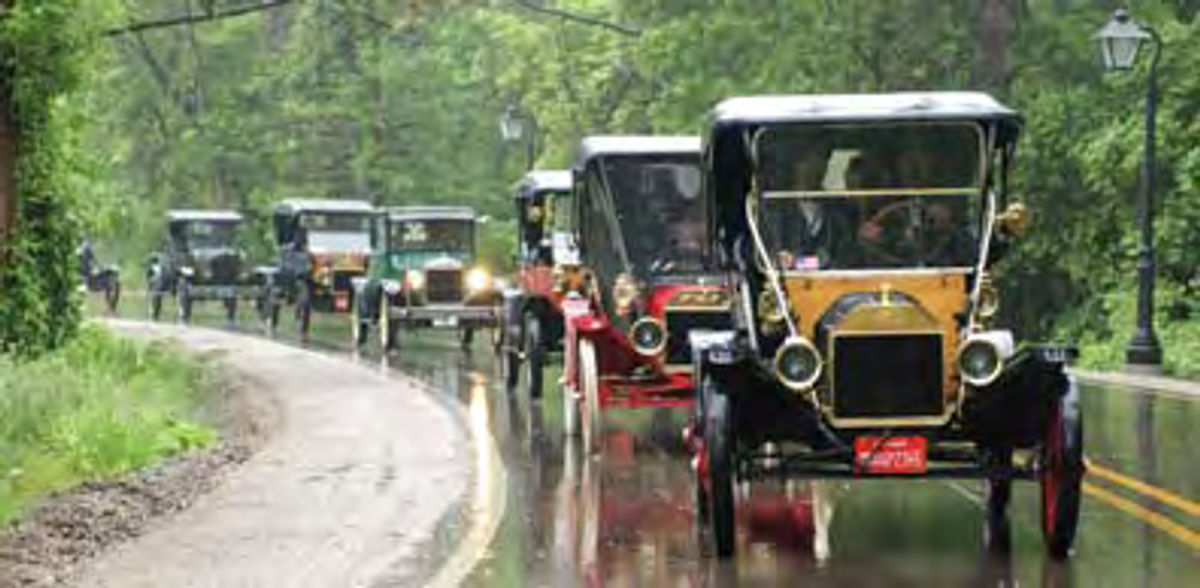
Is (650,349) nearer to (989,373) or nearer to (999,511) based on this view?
(999,511)

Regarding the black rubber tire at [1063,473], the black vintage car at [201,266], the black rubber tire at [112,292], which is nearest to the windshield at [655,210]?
the black rubber tire at [1063,473]

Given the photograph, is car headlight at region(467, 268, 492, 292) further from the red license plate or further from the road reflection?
the red license plate

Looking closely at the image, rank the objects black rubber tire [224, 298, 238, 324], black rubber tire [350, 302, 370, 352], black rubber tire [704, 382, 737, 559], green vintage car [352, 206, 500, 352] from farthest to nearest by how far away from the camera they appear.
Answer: black rubber tire [224, 298, 238, 324] → black rubber tire [350, 302, 370, 352] → green vintage car [352, 206, 500, 352] → black rubber tire [704, 382, 737, 559]

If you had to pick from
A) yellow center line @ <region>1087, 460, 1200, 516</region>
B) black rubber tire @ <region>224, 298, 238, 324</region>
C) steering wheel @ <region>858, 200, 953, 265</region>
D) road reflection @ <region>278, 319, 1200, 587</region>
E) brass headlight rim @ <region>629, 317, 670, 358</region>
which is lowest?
road reflection @ <region>278, 319, 1200, 587</region>

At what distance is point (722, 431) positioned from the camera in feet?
35.0

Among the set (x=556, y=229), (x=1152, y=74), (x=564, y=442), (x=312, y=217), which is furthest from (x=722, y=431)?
(x=312, y=217)

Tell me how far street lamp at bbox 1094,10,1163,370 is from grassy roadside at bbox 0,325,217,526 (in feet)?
42.6

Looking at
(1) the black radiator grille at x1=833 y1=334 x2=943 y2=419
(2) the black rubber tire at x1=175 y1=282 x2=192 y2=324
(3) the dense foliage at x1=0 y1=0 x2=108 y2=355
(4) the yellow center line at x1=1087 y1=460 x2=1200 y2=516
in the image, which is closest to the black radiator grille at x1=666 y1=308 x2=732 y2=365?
(4) the yellow center line at x1=1087 y1=460 x2=1200 y2=516

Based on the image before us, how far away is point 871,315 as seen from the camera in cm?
1083

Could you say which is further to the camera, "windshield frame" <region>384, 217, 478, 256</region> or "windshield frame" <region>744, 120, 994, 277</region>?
"windshield frame" <region>384, 217, 478, 256</region>

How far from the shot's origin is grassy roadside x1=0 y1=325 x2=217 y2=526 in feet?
48.4

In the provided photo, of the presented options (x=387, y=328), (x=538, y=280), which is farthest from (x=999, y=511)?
(x=387, y=328)

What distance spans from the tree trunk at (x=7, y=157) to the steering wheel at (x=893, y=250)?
12.5 metres

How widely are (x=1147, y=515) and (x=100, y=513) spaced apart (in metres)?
7.01
